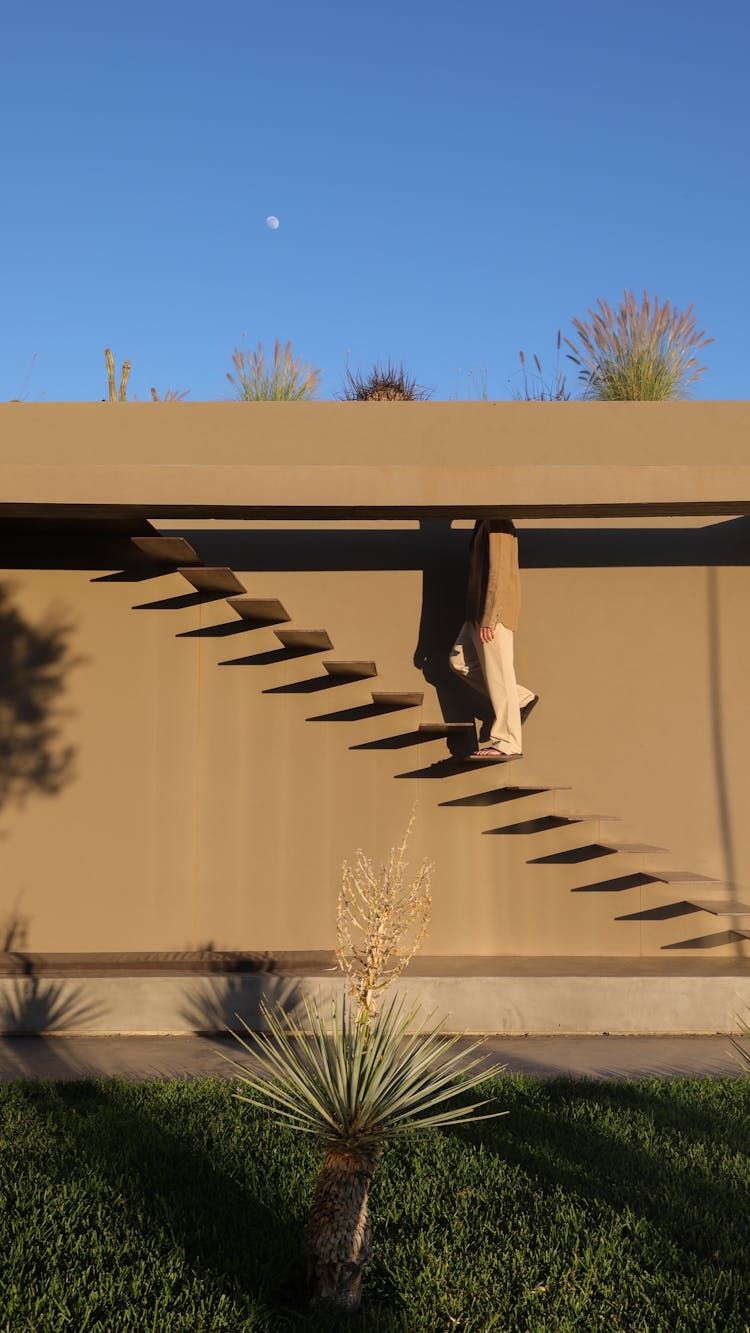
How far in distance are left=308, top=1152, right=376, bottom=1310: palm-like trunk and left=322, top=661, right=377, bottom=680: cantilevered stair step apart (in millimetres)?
4055

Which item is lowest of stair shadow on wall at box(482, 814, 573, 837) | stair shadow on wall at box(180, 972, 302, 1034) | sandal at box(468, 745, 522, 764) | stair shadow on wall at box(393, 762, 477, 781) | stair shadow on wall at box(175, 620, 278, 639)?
stair shadow on wall at box(180, 972, 302, 1034)

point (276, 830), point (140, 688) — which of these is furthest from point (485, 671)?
point (140, 688)

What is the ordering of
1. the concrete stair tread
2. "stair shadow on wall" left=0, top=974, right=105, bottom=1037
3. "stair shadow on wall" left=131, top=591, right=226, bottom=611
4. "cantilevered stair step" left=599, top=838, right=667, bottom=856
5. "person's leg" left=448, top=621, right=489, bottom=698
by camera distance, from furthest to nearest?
"stair shadow on wall" left=131, top=591, right=226, bottom=611, "person's leg" left=448, top=621, right=489, bottom=698, "cantilevered stair step" left=599, top=838, right=667, bottom=856, the concrete stair tread, "stair shadow on wall" left=0, top=974, right=105, bottom=1037

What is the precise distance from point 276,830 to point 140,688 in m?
1.30

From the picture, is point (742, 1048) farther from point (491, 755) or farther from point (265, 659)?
point (265, 659)

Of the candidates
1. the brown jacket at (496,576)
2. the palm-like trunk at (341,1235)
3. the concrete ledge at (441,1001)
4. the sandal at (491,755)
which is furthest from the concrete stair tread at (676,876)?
the palm-like trunk at (341,1235)

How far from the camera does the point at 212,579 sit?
24.0ft

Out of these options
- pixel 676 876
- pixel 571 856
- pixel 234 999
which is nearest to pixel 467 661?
pixel 571 856

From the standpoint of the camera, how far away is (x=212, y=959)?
7.30 meters

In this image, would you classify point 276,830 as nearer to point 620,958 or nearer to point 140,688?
point 140,688

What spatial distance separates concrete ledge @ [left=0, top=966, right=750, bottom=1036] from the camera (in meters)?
6.61

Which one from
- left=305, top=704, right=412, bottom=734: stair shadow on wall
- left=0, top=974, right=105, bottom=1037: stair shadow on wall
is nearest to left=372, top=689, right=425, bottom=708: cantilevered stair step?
left=305, top=704, right=412, bottom=734: stair shadow on wall

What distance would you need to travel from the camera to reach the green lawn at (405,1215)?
3.39 m

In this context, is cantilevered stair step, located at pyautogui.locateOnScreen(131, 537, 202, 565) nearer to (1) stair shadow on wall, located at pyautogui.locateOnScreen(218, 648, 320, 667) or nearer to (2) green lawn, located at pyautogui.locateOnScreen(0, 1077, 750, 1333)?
(1) stair shadow on wall, located at pyautogui.locateOnScreen(218, 648, 320, 667)
